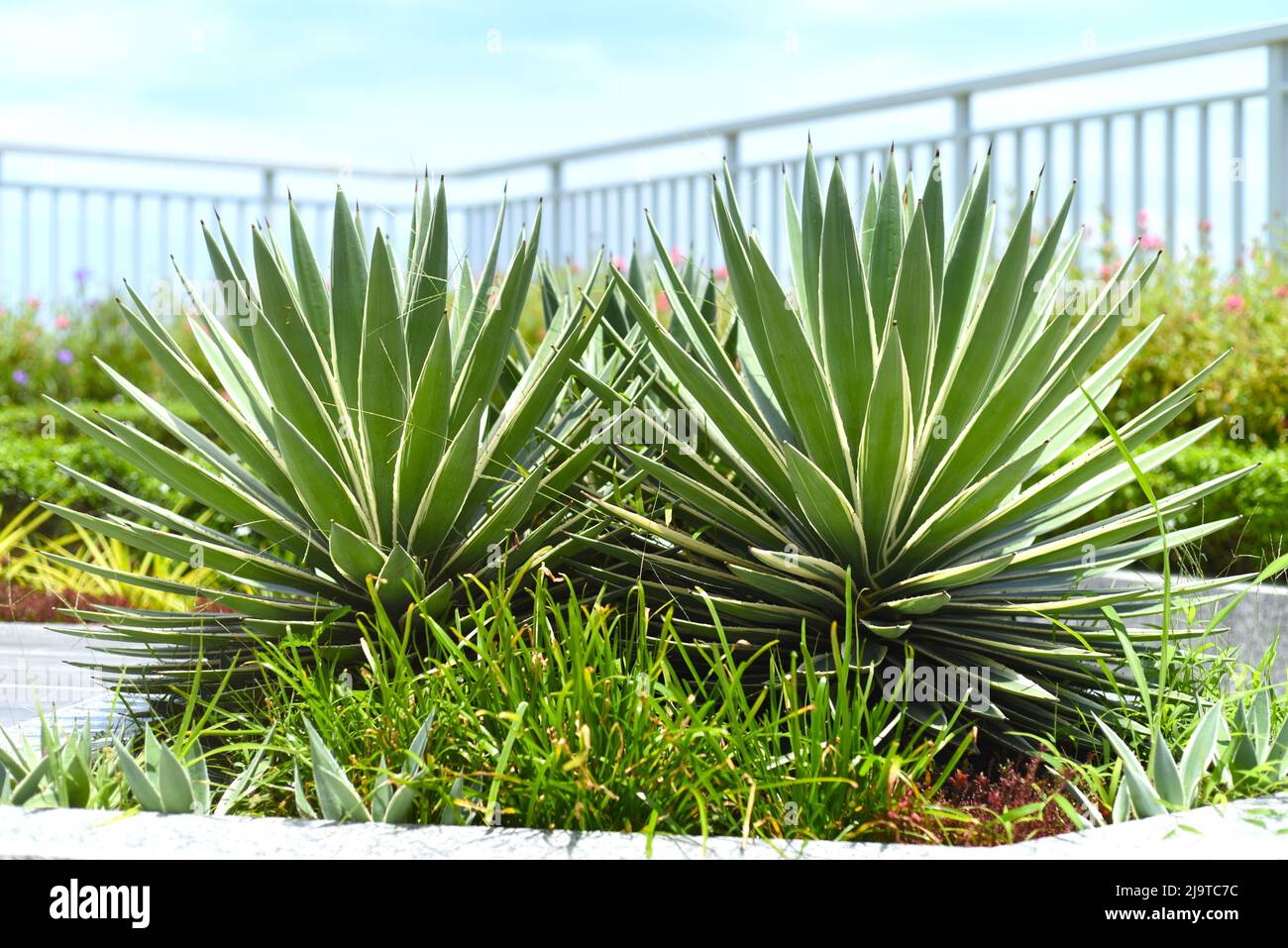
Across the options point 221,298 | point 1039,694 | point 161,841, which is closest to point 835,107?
point 221,298

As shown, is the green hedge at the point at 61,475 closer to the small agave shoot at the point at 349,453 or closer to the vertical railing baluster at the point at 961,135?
the small agave shoot at the point at 349,453

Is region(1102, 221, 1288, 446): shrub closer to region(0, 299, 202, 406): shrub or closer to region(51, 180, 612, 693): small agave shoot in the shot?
region(51, 180, 612, 693): small agave shoot

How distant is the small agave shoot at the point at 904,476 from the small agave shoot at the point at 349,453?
0.34 meters

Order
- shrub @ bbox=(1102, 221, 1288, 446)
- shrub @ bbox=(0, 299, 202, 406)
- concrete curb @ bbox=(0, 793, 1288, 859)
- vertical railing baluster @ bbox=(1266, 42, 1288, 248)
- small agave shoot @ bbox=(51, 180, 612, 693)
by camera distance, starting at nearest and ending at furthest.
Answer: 1. concrete curb @ bbox=(0, 793, 1288, 859)
2. small agave shoot @ bbox=(51, 180, 612, 693)
3. shrub @ bbox=(1102, 221, 1288, 446)
4. vertical railing baluster @ bbox=(1266, 42, 1288, 248)
5. shrub @ bbox=(0, 299, 202, 406)

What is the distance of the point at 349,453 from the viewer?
312 centimetres

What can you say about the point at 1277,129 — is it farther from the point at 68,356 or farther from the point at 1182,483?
the point at 68,356

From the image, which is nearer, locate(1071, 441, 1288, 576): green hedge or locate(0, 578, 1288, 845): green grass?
locate(0, 578, 1288, 845): green grass

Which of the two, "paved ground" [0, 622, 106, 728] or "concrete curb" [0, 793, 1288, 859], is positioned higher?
"concrete curb" [0, 793, 1288, 859]

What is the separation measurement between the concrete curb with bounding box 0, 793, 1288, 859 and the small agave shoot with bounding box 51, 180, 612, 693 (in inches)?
27.8

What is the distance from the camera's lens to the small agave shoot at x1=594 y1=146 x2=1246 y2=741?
2770 millimetres

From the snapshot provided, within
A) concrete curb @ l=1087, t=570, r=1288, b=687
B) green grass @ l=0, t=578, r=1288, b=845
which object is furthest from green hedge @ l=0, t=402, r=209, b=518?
concrete curb @ l=1087, t=570, r=1288, b=687

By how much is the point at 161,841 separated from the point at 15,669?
274 centimetres

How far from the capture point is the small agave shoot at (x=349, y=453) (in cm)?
294

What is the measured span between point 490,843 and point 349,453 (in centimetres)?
132
